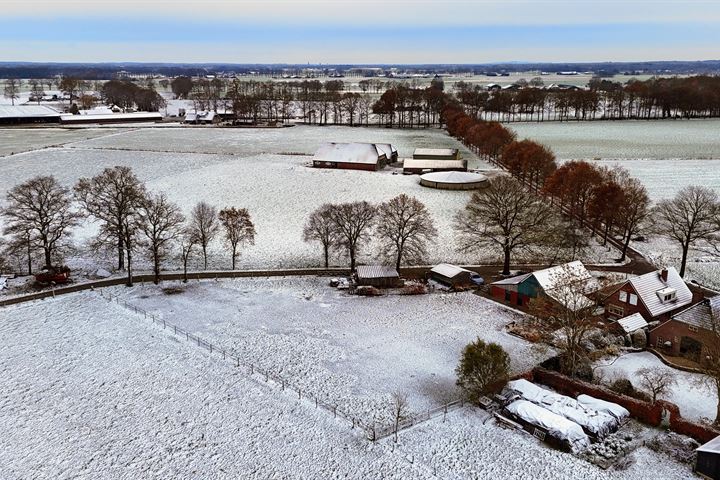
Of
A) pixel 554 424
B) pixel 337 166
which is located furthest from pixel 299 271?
pixel 337 166

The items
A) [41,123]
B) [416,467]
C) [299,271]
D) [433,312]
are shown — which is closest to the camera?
[416,467]

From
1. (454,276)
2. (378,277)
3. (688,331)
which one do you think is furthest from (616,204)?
(378,277)

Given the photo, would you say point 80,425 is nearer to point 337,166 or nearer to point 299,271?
point 299,271

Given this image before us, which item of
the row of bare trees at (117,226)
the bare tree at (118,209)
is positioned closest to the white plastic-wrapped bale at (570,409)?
the row of bare trees at (117,226)

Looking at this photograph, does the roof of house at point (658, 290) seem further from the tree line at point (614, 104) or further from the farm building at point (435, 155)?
the tree line at point (614, 104)

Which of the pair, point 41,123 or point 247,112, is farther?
point 247,112

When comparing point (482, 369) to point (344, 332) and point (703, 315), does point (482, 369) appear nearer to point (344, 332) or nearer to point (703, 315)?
point (344, 332)
